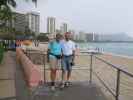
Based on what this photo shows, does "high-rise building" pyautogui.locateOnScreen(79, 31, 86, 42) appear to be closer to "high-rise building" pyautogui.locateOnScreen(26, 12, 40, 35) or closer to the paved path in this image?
"high-rise building" pyautogui.locateOnScreen(26, 12, 40, 35)

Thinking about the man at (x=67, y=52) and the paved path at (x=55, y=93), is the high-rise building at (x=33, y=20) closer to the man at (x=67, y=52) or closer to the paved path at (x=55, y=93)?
the man at (x=67, y=52)

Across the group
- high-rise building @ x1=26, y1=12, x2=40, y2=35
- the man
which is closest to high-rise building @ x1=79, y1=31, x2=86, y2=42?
high-rise building @ x1=26, y1=12, x2=40, y2=35

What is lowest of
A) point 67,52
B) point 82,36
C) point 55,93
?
point 55,93

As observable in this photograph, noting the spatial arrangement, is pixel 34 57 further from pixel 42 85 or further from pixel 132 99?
→ pixel 132 99

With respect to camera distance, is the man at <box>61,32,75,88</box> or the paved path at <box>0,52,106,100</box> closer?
the paved path at <box>0,52,106,100</box>

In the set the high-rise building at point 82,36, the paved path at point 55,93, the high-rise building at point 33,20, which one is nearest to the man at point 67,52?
the paved path at point 55,93

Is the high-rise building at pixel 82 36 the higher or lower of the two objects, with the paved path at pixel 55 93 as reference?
higher

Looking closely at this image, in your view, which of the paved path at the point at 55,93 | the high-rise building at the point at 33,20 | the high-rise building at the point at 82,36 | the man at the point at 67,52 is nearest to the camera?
the paved path at the point at 55,93

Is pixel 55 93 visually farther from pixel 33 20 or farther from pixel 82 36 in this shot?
pixel 33 20

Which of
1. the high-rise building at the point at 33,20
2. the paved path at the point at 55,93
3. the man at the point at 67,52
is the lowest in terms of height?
the paved path at the point at 55,93

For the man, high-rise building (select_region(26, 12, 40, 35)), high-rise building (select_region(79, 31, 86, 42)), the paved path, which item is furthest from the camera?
high-rise building (select_region(26, 12, 40, 35))

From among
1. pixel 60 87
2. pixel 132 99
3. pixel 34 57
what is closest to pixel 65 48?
pixel 60 87

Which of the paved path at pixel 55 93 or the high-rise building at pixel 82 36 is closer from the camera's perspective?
the paved path at pixel 55 93

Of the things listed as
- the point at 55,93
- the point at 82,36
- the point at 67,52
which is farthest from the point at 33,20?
the point at 55,93
